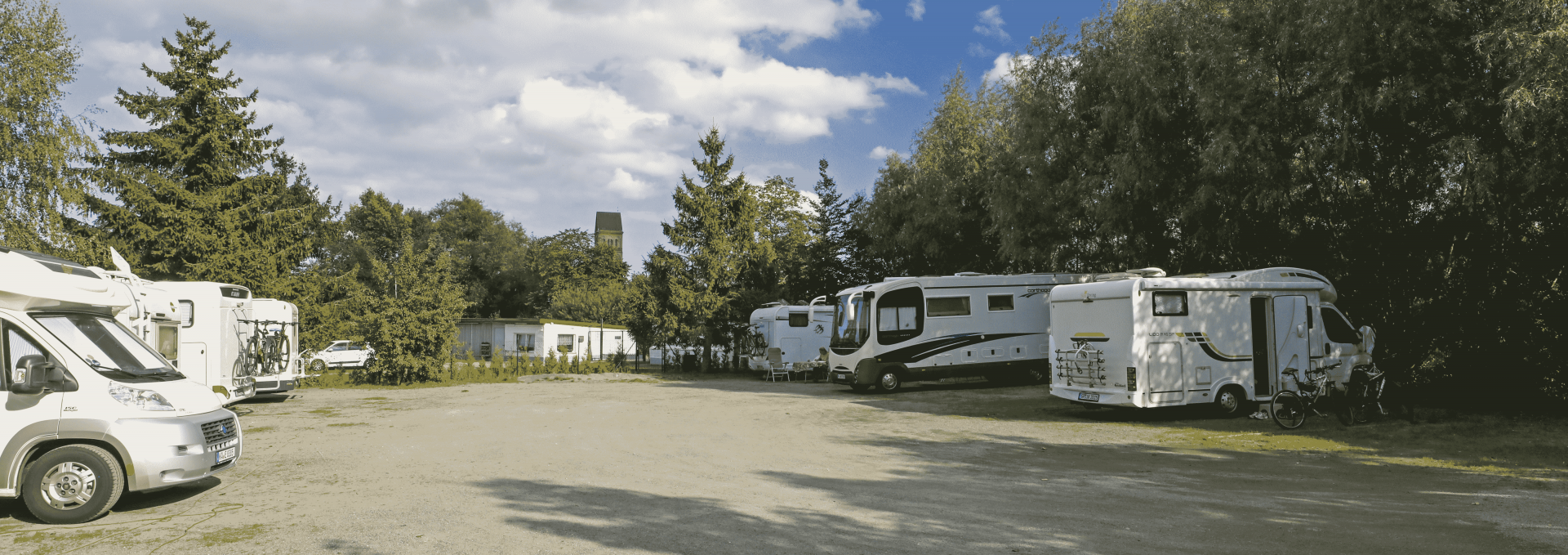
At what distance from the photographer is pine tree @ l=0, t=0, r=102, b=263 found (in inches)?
741

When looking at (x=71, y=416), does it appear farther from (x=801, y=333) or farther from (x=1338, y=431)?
(x=801, y=333)

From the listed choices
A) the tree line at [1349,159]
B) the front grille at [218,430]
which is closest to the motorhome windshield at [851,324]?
Result: the tree line at [1349,159]

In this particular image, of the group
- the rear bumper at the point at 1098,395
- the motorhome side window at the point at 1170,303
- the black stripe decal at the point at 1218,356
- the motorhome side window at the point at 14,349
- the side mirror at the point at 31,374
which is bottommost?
the rear bumper at the point at 1098,395

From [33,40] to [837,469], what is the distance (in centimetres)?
2237

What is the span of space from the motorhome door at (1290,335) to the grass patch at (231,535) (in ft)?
44.2

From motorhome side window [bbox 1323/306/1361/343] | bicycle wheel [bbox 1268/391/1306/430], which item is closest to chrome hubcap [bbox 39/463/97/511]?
bicycle wheel [bbox 1268/391/1306/430]

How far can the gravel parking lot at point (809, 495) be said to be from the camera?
540 cm

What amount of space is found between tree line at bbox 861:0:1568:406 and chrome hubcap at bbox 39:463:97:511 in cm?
1494

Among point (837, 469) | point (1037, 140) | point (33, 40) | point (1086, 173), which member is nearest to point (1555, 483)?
point (837, 469)

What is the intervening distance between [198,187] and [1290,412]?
27.0 metres

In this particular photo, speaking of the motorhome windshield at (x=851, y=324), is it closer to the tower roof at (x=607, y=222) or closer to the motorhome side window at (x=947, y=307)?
the motorhome side window at (x=947, y=307)

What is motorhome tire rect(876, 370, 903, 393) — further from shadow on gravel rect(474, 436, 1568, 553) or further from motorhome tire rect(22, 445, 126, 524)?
motorhome tire rect(22, 445, 126, 524)

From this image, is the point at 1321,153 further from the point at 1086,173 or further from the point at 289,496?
the point at 289,496

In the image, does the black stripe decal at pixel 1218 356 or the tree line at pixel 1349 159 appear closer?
the tree line at pixel 1349 159
